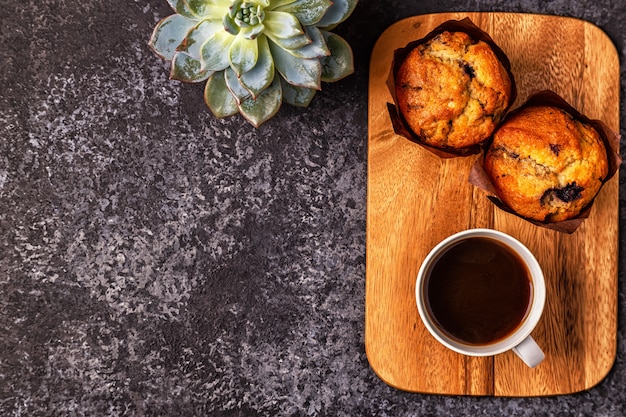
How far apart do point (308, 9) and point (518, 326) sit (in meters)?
0.65

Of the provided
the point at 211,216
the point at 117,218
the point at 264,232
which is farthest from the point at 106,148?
the point at 264,232

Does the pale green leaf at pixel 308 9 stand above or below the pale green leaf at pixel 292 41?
above

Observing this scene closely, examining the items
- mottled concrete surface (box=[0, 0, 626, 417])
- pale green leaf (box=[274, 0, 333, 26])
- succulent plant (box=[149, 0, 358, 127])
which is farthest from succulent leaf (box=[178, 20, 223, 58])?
mottled concrete surface (box=[0, 0, 626, 417])

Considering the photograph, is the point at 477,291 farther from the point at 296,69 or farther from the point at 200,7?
the point at 200,7

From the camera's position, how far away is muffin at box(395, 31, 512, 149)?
109cm

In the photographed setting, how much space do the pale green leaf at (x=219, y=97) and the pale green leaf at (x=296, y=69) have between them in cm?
11

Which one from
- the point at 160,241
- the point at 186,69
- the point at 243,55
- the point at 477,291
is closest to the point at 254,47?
the point at 243,55

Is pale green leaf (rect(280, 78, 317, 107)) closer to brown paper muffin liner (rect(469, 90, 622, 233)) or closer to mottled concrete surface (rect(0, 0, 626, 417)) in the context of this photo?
mottled concrete surface (rect(0, 0, 626, 417))

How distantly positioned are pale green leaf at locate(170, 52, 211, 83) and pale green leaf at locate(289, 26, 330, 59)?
16 cm

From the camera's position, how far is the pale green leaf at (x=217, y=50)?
3.49 ft

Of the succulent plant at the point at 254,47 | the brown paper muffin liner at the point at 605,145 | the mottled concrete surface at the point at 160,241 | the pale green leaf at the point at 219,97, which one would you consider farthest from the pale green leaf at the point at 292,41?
the brown paper muffin liner at the point at 605,145

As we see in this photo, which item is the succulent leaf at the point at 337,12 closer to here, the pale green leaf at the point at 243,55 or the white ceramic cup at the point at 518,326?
the pale green leaf at the point at 243,55

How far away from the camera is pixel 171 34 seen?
109 centimetres

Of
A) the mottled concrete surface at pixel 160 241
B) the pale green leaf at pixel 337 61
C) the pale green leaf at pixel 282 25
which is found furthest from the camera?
the mottled concrete surface at pixel 160 241
